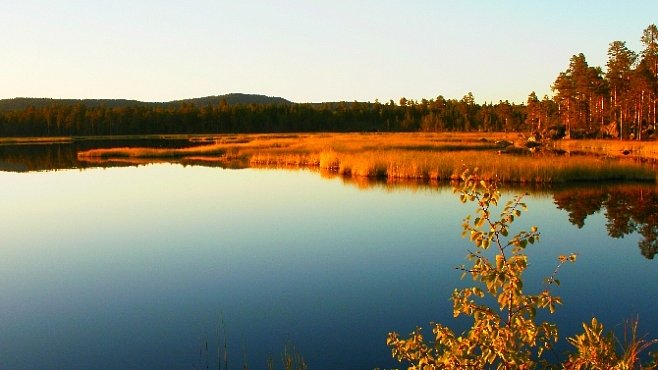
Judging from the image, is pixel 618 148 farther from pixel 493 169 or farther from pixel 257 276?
pixel 257 276

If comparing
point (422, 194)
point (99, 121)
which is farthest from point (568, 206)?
point (99, 121)

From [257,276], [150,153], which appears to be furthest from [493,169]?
[150,153]

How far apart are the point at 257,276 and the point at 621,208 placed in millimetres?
17338

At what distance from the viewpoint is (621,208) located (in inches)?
977

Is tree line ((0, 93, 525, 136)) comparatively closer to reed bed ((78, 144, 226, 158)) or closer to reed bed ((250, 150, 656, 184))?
reed bed ((78, 144, 226, 158))

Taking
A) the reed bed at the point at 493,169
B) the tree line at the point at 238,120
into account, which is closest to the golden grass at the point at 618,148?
the reed bed at the point at 493,169

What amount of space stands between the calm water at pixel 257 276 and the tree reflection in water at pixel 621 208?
0.19 meters

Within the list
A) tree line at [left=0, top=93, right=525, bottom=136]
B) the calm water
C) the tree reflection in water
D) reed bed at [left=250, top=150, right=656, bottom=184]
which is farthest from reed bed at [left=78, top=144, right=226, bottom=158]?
tree line at [left=0, top=93, right=525, bottom=136]

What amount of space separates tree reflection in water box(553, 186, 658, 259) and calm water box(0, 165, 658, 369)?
0.19 meters

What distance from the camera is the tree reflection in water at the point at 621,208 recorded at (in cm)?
2019

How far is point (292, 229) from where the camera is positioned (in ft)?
71.7

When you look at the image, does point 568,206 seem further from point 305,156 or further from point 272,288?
point 305,156

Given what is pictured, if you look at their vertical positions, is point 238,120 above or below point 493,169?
above

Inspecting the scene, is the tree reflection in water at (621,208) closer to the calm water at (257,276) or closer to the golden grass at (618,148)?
the calm water at (257,276)
